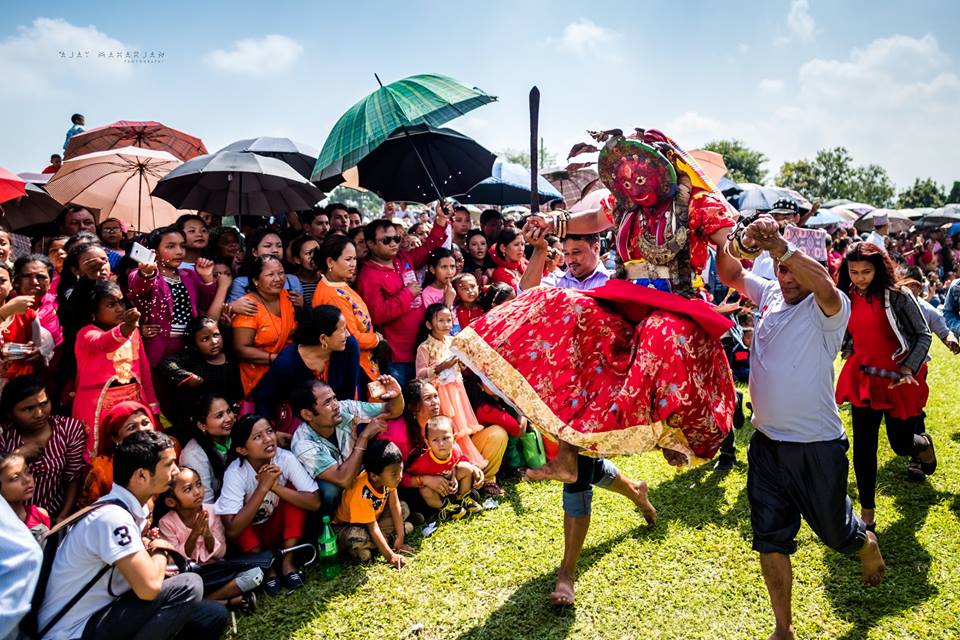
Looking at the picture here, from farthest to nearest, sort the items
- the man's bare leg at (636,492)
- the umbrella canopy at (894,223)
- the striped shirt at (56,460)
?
1. the umbrella canopy at (894,223)
2. the man's bare leg at (636,492)
3. the striped shirt at (56,460)

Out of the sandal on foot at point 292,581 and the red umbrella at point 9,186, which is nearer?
the sandal on foot at point 292,581

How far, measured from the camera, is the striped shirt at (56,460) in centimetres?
376

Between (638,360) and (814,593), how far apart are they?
90.0 inches

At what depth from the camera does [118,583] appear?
3.04 m

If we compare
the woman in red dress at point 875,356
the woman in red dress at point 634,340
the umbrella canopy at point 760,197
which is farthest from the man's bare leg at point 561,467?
the umbrella canopy at point 760,197

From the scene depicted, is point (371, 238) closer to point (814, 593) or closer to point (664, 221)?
point (664, 221)

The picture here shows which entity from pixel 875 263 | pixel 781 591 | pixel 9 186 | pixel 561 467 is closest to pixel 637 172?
pixel 561 467

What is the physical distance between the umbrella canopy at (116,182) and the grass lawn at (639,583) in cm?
414

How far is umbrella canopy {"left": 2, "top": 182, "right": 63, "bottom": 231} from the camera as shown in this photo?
623 centimetres

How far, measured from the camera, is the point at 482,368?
304cm

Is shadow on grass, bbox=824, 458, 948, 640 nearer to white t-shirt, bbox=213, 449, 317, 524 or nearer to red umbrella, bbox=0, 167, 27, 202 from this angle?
white t-shirt, bbox=213, 449, 317, 524

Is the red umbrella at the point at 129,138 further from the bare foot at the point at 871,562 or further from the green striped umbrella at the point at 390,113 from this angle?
the bare foot at the point at 871,562

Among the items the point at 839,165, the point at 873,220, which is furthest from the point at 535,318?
the point at 839,165

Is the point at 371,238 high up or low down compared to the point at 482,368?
up
